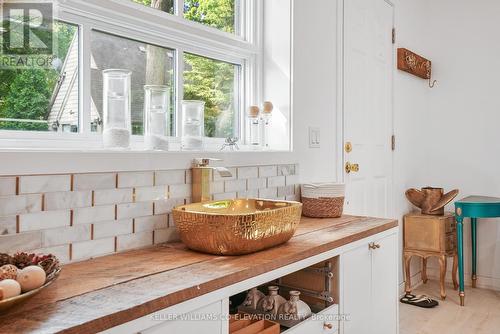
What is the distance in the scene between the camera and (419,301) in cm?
334

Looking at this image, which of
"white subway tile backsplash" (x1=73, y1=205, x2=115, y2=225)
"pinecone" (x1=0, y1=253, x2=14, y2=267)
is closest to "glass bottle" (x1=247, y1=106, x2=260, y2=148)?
"white subway tile backsplash" (x1=73, y1=205, x2=115, y2=225)

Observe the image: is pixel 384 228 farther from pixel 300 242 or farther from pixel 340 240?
pixel 300 242

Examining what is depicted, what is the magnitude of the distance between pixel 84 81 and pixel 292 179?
108 cm

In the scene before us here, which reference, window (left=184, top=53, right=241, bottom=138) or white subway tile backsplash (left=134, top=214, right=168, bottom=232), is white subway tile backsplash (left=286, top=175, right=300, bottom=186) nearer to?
window (left=184, top=53, right=241, bottom=138)

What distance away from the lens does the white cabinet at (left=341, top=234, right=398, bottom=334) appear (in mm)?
1709

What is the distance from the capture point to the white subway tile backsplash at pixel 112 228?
1312 millimetres

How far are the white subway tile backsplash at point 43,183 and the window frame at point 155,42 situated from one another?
29 cm

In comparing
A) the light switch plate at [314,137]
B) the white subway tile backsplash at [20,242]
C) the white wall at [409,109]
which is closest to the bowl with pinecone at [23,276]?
the white subway tile backsplash at [20,242]

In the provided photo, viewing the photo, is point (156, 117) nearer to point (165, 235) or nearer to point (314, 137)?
A: point (165, 235)

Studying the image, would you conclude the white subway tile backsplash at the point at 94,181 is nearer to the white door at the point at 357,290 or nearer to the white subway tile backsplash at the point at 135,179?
the white subway tile backsplash at the point at 135,179

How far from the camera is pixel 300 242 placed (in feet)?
5.08

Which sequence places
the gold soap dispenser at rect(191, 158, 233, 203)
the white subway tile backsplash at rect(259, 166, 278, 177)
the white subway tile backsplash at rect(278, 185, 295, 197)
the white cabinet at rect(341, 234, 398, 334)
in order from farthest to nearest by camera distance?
the white subway tile backsplash at rect(278, 185, 295, 197) → the white subway tile backsplash at rect(259, 166, 278, 177) → the white cabinet at rect(341, 234, 398, 334) → the gold soap dispenser at rect(191, 158, 233, 203)

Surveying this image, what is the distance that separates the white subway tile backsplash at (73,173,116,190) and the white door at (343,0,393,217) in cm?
169

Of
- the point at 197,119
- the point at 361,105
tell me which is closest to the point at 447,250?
the point at 361,105
